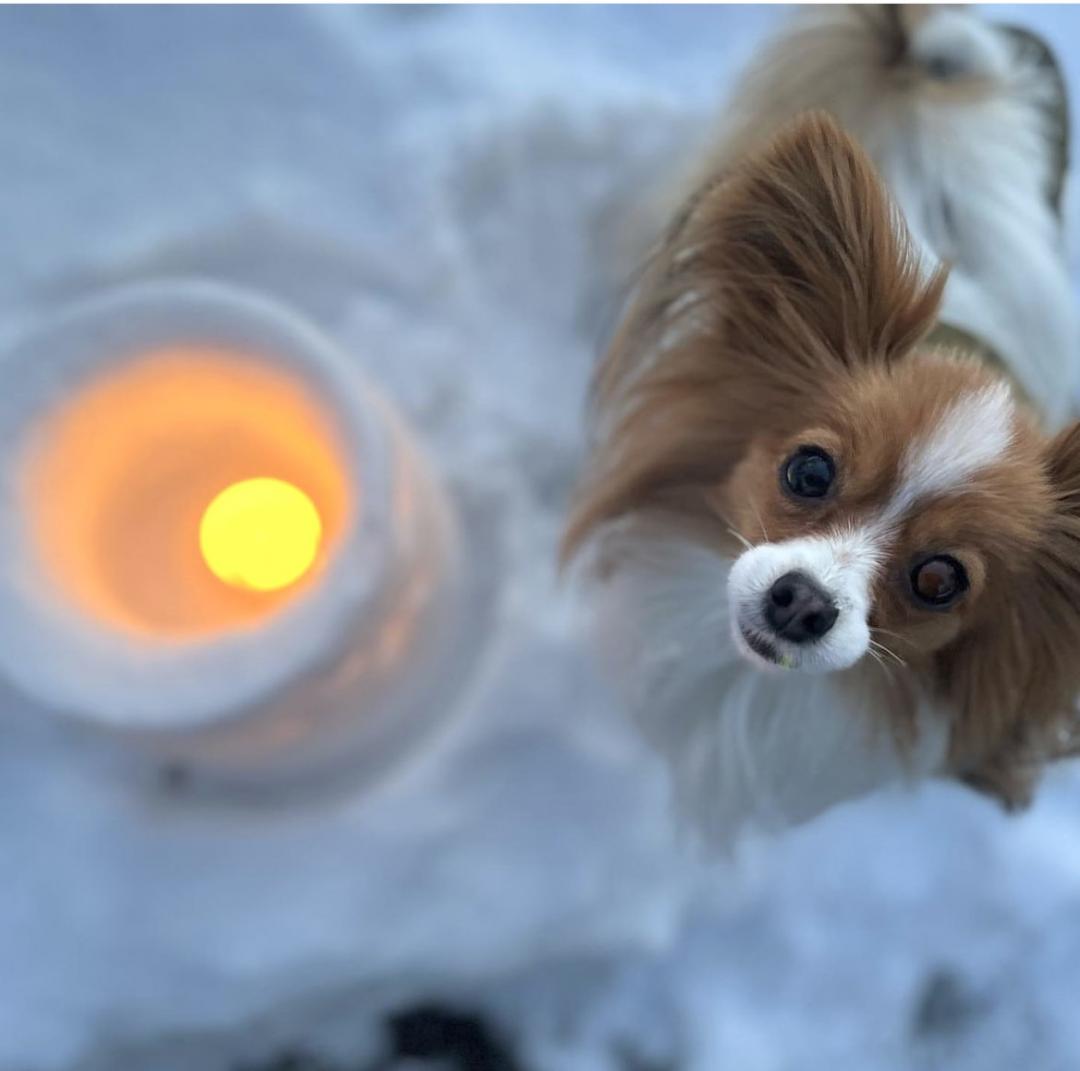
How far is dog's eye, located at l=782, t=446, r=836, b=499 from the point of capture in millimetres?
827

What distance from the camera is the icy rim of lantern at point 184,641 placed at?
94 cm

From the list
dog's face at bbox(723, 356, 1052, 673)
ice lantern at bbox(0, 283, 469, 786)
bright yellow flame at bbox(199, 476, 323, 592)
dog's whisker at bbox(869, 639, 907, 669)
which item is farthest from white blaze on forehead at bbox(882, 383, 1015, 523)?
bright yellow flame at bbox(199, 476, 323, 592)

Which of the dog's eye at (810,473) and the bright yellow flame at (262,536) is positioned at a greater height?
the bright yellow flame at (262,536)

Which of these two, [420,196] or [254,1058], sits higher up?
[420,196]

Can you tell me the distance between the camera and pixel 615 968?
1287mm

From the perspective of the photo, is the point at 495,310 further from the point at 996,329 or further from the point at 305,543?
the point at 996,329

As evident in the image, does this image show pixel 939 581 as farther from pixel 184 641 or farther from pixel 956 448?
pixel 184 641

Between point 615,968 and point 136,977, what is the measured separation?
541 mm

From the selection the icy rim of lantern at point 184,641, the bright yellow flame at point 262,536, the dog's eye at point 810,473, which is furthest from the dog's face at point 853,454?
the bright yellow flame at point 262,536

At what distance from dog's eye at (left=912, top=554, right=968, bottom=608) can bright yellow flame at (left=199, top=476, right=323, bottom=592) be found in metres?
0.60

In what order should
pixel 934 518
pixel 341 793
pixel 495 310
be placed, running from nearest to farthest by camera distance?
1. pixel 934 518
2. pixel 341 793
3. pixel 495 310

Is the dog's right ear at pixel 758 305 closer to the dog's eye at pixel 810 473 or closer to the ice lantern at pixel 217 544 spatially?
the dog's eye at pixel 810 473

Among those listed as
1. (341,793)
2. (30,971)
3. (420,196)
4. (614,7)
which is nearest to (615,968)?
(341,793)

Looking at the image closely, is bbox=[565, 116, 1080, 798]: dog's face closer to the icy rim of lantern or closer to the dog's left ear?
the dog's left ear
